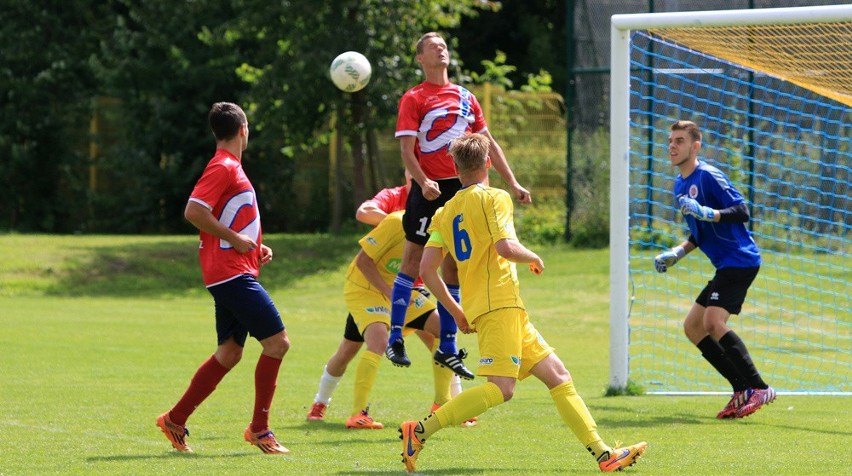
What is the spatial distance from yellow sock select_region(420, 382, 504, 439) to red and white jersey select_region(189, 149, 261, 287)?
141 centimetres

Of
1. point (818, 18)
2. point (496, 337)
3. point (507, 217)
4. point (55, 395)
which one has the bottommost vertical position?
point (55, 395)

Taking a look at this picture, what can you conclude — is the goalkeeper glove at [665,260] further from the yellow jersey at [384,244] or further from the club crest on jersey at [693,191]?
the yellow jersey at [384,244]

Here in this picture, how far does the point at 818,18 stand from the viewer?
8930 mm

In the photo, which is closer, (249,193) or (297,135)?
(249,193)

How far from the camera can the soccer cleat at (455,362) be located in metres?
7.38

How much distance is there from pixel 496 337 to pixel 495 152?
2.33 meters

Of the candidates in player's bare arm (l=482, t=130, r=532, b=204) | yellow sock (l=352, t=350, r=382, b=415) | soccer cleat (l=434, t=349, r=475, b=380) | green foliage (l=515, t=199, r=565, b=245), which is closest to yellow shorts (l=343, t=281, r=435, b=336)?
yellow sock (l=352, t=350, r=382, b=415)

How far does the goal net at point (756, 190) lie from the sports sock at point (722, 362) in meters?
0.90

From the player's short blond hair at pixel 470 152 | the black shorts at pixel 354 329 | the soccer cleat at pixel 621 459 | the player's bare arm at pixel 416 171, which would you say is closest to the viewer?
the soccer cleat at pixel 621 459

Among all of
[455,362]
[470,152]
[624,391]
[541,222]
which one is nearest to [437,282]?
[470,152]

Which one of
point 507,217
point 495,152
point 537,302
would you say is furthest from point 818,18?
point 537,302

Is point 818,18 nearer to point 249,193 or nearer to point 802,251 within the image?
point 249,193

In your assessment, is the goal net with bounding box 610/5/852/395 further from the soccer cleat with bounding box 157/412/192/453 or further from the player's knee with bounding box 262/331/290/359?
the soccer cleat with bounding box 157/412/192/453

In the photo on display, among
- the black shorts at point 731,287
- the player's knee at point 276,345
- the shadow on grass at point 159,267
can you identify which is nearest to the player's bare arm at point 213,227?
the player's knee at point 276,345
